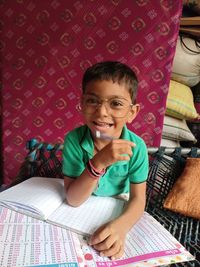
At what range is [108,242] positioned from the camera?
1.61 feet

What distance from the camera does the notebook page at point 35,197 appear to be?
58cm

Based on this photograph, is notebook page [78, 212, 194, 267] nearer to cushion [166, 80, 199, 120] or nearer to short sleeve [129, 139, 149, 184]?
short sleeve [129, 139, 149, 184]

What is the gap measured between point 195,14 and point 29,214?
1.26m

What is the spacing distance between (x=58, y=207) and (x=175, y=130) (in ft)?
2.80

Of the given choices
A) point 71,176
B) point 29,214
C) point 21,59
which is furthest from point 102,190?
point 21,59

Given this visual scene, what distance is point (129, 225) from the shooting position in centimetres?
57

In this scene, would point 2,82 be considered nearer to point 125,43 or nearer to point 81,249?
A: point 125,43

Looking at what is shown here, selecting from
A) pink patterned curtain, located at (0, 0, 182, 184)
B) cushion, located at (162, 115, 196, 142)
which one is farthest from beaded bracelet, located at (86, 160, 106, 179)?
cushion, located at (162, 115, 196, 142)

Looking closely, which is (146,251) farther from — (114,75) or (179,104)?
(179,104)

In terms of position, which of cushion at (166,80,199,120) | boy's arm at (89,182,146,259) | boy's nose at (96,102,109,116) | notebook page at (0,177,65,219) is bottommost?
boy's arm at (89,182,146,259)

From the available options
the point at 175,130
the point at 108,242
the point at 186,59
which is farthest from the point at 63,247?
the point at 186,59

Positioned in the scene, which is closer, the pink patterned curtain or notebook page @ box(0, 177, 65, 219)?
notebook page @ box(0, 177, 65, 219)

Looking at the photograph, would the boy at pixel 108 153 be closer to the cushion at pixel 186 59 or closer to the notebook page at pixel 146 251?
the notebook page at pixel 146 251

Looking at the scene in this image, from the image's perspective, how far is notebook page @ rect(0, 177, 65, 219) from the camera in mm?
575
